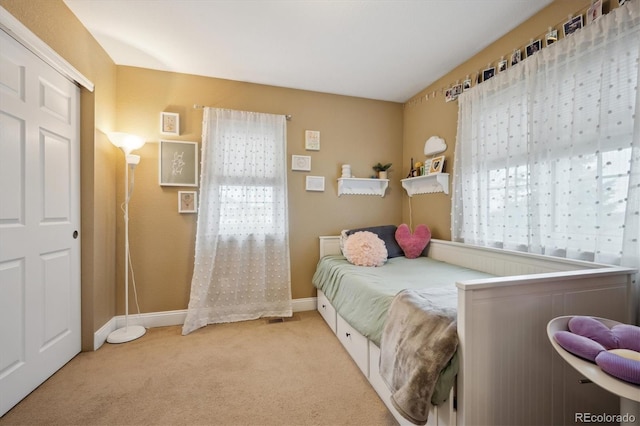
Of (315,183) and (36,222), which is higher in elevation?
(315,183)

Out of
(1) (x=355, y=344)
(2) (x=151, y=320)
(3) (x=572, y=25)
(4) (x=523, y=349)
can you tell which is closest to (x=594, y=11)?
(3) (x=572, y=25)

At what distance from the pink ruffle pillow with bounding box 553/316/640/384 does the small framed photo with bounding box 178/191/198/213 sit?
2668 mm

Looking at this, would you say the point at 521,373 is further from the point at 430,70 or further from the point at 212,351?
the point at 430,70

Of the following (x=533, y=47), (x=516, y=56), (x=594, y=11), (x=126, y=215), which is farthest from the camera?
(x=126, y=215)

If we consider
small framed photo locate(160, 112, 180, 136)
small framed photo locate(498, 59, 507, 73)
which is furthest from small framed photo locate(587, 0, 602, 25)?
small framed photo locate(160, 112, 180, 136)

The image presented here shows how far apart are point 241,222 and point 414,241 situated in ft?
5.87

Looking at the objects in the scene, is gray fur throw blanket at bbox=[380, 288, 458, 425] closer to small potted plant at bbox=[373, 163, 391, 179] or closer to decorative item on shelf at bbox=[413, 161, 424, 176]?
decorative item on shelf at bbox=[413, 161, 424, 176]

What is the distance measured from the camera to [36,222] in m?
Result: 1.53

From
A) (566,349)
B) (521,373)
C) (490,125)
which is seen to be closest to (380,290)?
(521,373)

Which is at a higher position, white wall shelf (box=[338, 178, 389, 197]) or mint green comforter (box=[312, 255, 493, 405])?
white wall shelf (box=[338, 178, 389, 197])

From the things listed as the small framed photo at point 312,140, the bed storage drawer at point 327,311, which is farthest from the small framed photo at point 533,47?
the bed storage drawer at point 327,311

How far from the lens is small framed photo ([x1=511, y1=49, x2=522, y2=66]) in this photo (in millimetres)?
1801

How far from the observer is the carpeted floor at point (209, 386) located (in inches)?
52.7

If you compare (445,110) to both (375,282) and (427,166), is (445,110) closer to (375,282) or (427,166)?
(427,166)
